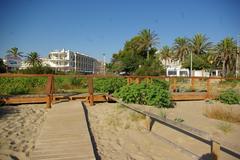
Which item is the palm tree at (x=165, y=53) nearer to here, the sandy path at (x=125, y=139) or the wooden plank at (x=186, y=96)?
the wooden plank at (x=186, y=96)

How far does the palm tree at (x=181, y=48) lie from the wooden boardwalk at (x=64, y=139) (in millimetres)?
56705

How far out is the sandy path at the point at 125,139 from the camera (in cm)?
585

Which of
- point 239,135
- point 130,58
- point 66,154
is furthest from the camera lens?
point 130,58

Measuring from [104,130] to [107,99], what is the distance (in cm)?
453

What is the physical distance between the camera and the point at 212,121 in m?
9.15

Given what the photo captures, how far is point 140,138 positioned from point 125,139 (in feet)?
1.36

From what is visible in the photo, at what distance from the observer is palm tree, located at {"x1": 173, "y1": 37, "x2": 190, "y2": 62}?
62.2m

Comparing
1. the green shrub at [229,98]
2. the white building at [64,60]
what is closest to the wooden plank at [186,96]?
the green shrub at [229,98]

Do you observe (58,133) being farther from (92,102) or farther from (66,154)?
(92,102)

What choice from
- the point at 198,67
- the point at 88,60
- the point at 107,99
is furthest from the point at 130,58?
the point at 88,60

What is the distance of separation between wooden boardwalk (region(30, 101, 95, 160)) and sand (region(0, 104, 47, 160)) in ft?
0.95

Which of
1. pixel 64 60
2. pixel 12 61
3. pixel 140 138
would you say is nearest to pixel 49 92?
Result: pixel 140 138

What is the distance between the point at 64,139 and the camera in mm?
6375

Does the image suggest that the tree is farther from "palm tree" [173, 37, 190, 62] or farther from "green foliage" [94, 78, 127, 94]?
"green foliage" [94, 78, 127, 94]
